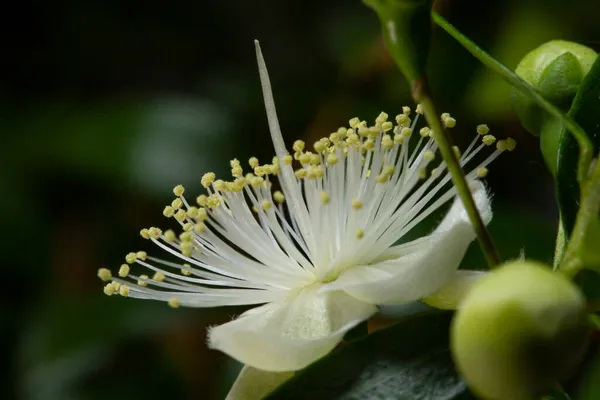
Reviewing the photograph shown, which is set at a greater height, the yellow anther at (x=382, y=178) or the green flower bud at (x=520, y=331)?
the yellow anther at (x=382, y=178)

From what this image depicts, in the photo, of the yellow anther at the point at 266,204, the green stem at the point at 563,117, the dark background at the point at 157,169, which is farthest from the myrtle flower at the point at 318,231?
the dark background at the point at 157,169

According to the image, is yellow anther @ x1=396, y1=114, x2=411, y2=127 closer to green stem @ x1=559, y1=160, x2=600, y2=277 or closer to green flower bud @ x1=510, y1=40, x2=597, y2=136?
green flower bud @ x1=510, y1=40, x2=597, y2=136

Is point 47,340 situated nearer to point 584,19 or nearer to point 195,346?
point 195,346

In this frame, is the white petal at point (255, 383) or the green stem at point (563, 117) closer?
the green stem at point (563, 117)

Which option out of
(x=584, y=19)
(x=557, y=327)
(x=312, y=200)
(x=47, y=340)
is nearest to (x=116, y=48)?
(x=47, y=340)

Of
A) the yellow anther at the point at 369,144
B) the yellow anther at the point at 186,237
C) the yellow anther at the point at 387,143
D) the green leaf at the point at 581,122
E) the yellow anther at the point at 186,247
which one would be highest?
the yellow anther at the point at 369,144

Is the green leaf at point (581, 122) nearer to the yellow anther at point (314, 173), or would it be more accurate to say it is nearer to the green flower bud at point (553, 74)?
the green flower bud at point (553, 74)

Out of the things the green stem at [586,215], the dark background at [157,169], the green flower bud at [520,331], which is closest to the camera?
the green flower bud at [520,331]

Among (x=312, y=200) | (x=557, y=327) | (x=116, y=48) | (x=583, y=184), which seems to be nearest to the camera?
(x=557, y=327)
